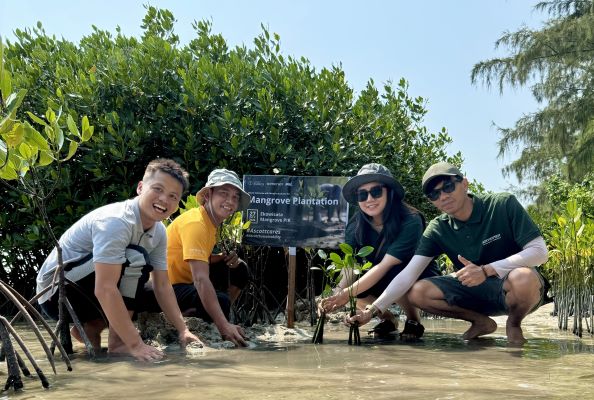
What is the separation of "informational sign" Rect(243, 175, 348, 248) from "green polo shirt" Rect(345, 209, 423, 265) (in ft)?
2.10

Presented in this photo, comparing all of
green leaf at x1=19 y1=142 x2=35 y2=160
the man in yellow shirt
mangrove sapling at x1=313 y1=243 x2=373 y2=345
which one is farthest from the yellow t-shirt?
green leaf at x1=19 y1=142 x2=35 y2=160

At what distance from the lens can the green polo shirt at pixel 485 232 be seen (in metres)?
5.36

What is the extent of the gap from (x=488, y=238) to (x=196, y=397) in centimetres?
302

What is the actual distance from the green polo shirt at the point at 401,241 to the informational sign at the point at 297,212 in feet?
2.10

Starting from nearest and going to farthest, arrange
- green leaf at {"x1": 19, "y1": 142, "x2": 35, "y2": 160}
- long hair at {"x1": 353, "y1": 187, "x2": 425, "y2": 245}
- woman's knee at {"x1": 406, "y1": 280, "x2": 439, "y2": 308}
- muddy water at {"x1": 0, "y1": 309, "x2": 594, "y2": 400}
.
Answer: muddy water at {"x1": 0, "y1": 309, "x2": 594, "y2": 400}, green leaf at {"x1": 19, "y1": 142, "x2": 35, "y2": 160}, woman's knee at {"x1": 406, "y1": 280, "x2": 439, "y2": 308}, long hair at {"x1": 353, "y1": 187, "x2": 425, "y2": 245}

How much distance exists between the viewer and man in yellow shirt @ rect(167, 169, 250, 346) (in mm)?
5188

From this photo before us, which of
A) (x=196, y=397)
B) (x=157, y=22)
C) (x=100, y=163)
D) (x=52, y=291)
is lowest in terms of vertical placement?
(x=196, y=397)

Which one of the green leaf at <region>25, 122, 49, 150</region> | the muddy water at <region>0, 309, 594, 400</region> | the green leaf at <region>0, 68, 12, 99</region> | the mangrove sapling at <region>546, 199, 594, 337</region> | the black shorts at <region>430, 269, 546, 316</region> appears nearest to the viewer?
the muddy water at <region>0, 309, 594, 400</region>

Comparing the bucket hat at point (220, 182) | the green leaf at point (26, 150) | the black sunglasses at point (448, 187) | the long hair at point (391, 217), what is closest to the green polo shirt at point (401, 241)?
the long hair at point (391, 217)

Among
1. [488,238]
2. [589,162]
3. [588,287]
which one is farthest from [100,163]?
[589,162]

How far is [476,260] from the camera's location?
18.4ft

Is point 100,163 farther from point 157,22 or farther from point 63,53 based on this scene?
point 157,22

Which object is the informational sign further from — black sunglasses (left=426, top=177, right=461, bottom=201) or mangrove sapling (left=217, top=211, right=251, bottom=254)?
black sunglasses (left=426, top=177, right=461, bottom=201)

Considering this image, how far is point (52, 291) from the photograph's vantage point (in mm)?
4812
